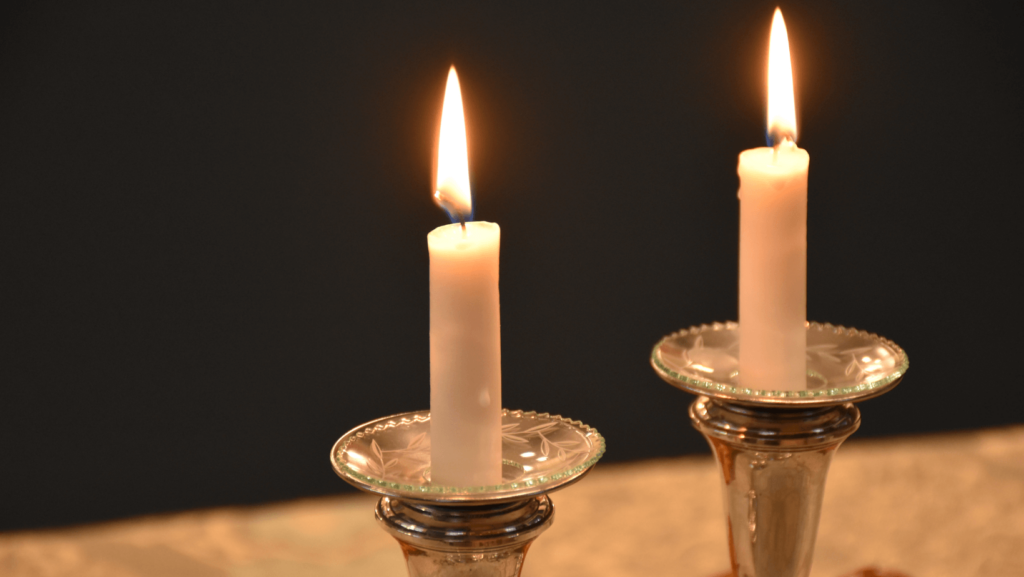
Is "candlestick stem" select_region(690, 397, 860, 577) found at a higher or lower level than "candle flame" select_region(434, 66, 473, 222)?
lower

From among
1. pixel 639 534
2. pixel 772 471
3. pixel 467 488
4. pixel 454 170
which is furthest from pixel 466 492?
pixel 639 534

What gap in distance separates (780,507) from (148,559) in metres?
0.63

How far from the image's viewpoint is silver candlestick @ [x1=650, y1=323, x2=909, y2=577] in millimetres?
562

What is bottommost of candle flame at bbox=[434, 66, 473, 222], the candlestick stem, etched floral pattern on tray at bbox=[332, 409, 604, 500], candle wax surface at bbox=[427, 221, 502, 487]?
the candlestick stem

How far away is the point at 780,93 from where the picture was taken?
1.89 ft

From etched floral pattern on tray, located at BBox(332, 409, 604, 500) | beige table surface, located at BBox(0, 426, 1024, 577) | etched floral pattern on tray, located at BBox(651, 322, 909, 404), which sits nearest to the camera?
etched floral pattern on tray, located at BBox(332, 409, 604, 500)

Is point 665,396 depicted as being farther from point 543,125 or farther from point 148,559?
point 148,559

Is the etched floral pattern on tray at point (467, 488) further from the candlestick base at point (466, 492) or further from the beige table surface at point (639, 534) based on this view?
the beige table surface at point (639, 534)

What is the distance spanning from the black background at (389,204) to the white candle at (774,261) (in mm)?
563

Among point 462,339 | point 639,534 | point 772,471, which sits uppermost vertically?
point 462,339

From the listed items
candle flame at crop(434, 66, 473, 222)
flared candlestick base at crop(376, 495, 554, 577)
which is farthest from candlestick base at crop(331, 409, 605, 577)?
candle flame at crop(434, 66, 473, 222)

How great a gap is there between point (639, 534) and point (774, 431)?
506mm

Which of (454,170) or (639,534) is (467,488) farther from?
(639,534)

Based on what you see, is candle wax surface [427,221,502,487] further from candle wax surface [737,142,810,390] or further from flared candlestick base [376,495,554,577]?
candle wax surface [737,142,810,390]
